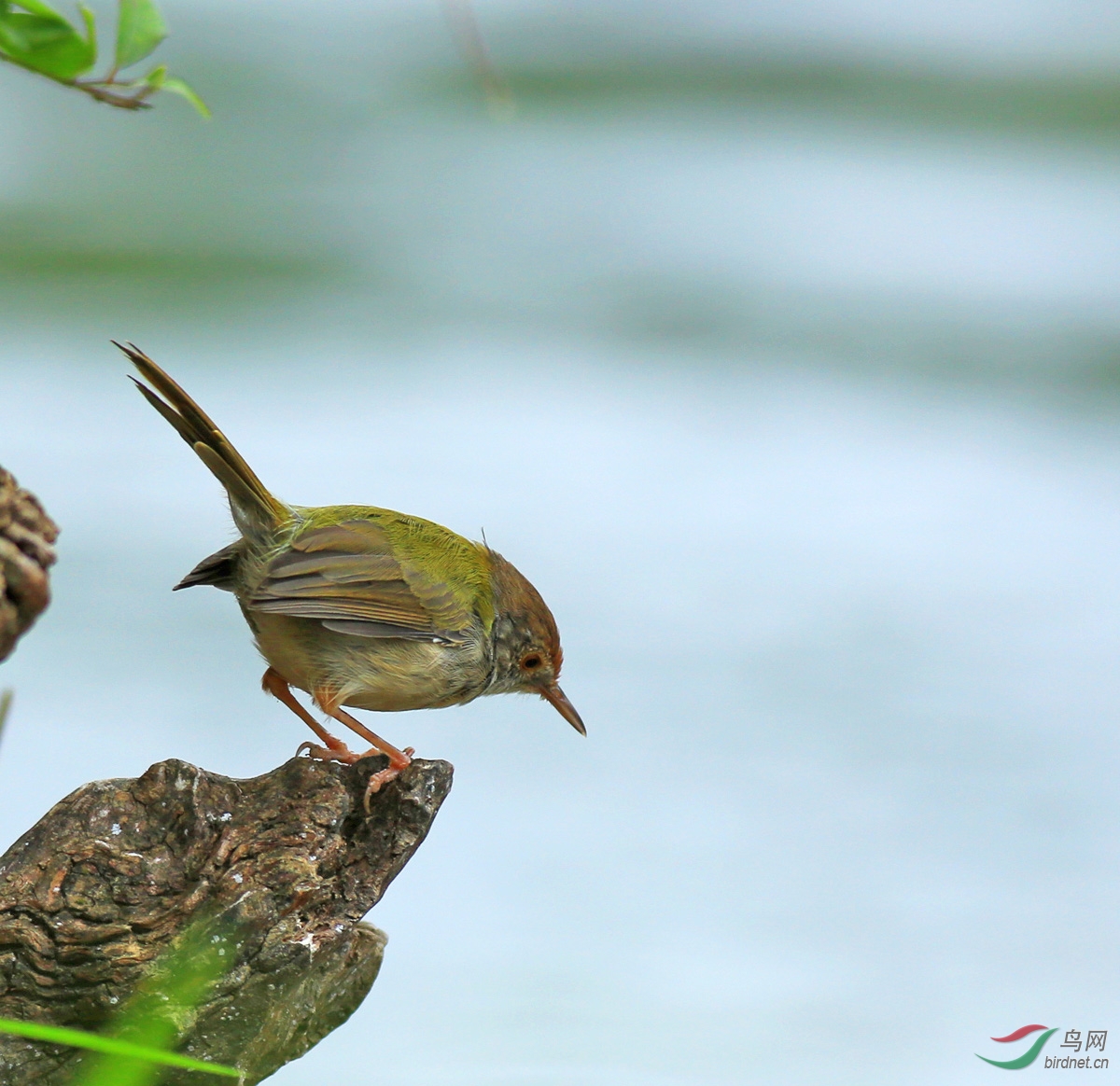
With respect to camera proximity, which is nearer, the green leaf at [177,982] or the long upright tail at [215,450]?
the green leaf at [177,982]

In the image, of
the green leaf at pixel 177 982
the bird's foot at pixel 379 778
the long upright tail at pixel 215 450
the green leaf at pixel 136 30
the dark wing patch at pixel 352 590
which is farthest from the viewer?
the dark wing patch at pixel 352 590

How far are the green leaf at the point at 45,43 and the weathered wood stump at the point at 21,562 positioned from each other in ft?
1.49

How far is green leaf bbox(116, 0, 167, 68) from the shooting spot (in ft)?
4.91

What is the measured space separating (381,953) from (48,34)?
56.9 inches

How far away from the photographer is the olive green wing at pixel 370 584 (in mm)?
2752

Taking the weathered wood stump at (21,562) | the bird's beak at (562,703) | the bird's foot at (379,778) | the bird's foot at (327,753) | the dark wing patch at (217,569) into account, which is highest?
the bird's beak at (562,703)

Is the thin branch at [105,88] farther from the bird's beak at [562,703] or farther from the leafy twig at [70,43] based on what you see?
the bird's beak at [562,703]

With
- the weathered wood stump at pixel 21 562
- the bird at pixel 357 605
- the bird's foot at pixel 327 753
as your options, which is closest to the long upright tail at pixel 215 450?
the bird at pixel 357 605

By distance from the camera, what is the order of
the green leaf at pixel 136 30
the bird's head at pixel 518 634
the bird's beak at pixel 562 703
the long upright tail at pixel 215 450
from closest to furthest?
1. the green leaf at pixel 136 30
2. the long upright tail at pixel 215 450
3. the bird's head at pixel 518 634
4. the bird's beak at pixel 562 703

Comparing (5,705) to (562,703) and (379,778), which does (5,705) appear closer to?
(379,778)

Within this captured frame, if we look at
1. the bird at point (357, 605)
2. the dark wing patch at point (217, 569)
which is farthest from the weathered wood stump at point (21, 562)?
the dark wing patch at point (217, 569)

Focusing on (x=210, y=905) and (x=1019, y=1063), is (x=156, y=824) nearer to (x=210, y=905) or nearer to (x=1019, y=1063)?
(x=210, y=905)

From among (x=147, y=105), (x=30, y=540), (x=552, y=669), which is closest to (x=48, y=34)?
(x=147, y=105)

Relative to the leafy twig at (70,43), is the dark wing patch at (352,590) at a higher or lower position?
higher
